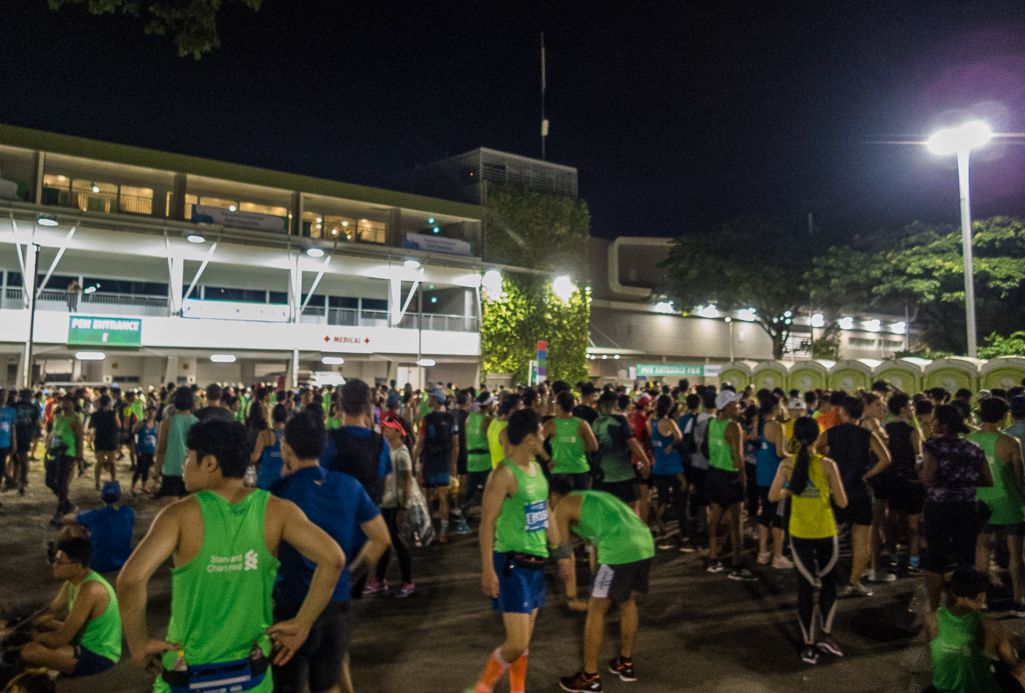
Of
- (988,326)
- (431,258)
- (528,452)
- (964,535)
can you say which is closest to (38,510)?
(528,452)

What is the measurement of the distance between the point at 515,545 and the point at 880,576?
17.8ft

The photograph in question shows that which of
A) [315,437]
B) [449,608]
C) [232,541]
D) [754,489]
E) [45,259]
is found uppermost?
[45,259]

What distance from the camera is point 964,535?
5.56 metres

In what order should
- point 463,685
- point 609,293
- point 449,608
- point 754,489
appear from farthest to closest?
point 609,293, point 754,489, point 449,608, point 463,685

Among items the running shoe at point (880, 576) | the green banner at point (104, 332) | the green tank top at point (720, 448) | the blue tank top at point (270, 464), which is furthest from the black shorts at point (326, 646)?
the green banner at point (104, 332)

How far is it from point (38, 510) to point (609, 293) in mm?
31955

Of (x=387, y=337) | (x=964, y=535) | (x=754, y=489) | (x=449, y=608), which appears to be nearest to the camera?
(x=964, y=535)

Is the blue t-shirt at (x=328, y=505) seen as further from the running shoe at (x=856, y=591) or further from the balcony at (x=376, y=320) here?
the balcony at (x=376, y=320)

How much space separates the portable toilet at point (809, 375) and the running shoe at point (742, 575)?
56.3 ft

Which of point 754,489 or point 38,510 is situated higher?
point 754,489

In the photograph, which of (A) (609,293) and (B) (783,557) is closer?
(B) (783,557)

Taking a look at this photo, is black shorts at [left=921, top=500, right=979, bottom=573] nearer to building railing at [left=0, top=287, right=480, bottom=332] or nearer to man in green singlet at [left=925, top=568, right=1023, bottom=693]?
man in green singlet at [left=925, top=568, right=1023, bottom=693]

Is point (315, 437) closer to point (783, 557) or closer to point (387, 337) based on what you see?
point (783, 557)

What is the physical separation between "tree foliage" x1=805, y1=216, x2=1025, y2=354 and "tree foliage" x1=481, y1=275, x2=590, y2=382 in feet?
38.2
